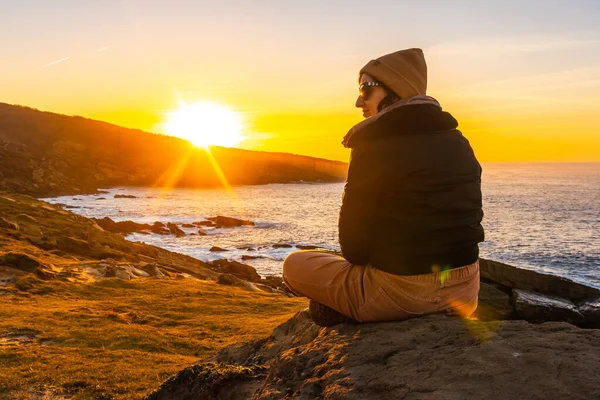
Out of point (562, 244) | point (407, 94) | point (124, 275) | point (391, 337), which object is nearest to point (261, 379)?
point (391, 337)

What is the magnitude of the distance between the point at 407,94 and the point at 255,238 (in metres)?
53.4

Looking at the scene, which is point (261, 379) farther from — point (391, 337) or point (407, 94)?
point (407, 94)

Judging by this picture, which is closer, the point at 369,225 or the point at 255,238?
the point at 369,225

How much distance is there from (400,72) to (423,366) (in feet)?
8.62

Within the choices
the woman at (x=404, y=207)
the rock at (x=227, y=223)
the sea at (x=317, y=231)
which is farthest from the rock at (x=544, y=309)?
the rock at (x=227, y=223)

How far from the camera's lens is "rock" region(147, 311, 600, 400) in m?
3.30

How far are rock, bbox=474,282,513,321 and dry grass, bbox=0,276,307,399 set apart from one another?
6.09 m

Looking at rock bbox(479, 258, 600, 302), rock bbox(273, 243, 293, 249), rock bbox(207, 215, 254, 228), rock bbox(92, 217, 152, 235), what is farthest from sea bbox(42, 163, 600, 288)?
rock bbox(479, 258, 600, 302)

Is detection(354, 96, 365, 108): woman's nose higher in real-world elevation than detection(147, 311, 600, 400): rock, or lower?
higher

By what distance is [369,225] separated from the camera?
4270 mm

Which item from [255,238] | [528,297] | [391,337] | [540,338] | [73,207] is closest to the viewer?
[540,338]

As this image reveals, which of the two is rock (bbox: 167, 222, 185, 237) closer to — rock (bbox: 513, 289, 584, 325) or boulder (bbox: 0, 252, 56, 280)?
boulder (bbox: 0, 252, 56, 280)

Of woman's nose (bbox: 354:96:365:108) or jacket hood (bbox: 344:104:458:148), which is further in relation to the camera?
woman's nose (bbox: 354:96:365:108)

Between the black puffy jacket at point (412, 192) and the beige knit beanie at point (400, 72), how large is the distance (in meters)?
0.39
